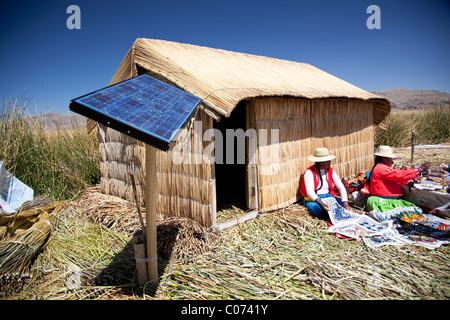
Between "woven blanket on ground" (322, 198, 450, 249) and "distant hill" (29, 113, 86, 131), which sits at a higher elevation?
"distant hill" (29, 113, 86, 131)

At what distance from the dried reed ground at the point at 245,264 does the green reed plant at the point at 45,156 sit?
1611mm

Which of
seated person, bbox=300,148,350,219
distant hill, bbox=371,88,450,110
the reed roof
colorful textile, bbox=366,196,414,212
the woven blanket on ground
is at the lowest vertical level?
the woven blanket on ground

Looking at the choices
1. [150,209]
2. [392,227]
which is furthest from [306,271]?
[150,209]

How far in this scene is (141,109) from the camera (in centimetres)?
182

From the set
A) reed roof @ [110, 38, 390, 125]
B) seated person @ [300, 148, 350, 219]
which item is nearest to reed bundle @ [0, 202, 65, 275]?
reed roof @ [110, 38, 390, 125]

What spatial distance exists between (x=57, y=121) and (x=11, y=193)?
297cm

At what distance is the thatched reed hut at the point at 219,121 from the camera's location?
3.30 meters

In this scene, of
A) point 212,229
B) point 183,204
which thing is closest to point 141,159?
point 183,204

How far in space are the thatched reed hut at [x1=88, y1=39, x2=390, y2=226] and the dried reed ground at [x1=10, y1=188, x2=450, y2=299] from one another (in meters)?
0.46

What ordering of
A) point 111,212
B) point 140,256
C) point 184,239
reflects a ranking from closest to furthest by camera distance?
point 140,256
point 184,239
point 111,212

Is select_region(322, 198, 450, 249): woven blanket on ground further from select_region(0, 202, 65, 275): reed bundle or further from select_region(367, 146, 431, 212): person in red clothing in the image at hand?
select_region(0, 202, 65, 275): reed bundle

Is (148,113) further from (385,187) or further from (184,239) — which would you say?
(385,187)

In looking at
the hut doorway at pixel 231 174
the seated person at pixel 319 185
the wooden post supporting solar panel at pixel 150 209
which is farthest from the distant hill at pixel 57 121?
the seated person at pixel 319 185

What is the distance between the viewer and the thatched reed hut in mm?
3297
